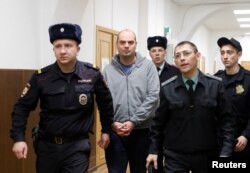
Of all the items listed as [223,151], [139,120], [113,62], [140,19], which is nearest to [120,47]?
[113,62]

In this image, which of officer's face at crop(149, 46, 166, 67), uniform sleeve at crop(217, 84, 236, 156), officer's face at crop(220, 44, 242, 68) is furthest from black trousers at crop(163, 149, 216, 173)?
officer's face at crop(149, 46, 166, 67)

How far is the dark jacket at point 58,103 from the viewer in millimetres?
2477

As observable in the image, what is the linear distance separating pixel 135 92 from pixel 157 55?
35.6 inches

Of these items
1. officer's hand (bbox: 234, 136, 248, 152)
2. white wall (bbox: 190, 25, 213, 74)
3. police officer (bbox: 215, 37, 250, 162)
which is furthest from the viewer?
white wall (bbox: 190, 25, 213, 74)

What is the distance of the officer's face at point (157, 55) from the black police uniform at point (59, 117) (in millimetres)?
1347

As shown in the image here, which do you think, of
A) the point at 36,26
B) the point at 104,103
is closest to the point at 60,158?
the point at 104,103

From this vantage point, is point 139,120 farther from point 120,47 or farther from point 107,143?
point 120,47

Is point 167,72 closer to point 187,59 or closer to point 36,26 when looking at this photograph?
point 187,59

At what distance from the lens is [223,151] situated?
97.8 inches

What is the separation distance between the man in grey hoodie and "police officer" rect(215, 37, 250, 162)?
69 cm

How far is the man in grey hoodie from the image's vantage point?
3039mm

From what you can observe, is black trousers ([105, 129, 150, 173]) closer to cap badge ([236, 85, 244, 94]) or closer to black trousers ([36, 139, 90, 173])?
black trousers ([36, 139, 90, 173])

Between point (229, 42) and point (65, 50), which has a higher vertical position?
point (229, 42)

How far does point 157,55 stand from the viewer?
12.6ft
